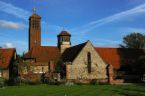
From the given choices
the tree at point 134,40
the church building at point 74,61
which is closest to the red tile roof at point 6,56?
the church building at point 74,61

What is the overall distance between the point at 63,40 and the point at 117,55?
47.1ft

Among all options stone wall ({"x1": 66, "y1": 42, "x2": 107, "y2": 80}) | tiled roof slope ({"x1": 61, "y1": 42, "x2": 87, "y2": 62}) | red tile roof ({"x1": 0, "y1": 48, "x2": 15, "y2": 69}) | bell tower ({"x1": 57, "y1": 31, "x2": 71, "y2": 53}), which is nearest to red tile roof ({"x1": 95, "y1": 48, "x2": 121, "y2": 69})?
stone wall ({"x1": 66, "y1": 42, "x2": 107, "y2": 80})

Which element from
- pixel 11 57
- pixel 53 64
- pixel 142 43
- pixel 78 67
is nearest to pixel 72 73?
pixel 78 67

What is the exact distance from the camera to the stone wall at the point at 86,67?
67000 millimetres

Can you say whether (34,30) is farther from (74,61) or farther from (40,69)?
(74,61)

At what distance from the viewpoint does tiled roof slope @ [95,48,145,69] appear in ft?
240

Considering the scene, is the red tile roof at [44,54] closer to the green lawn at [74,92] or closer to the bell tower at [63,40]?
the bell tower at [63,40]

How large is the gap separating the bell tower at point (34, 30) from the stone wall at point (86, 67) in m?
23.6

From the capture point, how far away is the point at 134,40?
96000mm

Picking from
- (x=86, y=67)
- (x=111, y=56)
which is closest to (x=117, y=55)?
(x=111, y=56)

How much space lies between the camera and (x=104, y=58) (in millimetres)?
73375

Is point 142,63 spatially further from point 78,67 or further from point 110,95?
point 110,95

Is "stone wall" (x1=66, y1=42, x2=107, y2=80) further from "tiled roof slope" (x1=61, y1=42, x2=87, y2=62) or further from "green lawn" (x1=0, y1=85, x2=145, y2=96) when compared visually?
"green lawn" (x1=0, y1=85, x2=145, y2=96)

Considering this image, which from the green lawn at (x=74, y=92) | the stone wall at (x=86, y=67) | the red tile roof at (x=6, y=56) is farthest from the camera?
the stone wall at (x=86, y=67)
